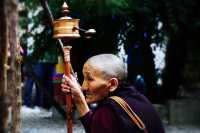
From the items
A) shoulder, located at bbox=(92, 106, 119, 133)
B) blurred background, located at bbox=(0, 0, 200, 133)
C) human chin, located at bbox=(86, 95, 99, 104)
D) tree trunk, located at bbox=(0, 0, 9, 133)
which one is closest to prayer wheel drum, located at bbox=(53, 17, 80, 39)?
human chin, located at bbox=(86, 95, 99, 104)

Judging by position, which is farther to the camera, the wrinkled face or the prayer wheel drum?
the prayer wheel drum

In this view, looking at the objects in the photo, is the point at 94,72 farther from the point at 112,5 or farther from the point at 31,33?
the point at 31,33

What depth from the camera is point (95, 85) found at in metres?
4.03

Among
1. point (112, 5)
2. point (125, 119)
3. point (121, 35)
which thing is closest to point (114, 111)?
point (125, 119)

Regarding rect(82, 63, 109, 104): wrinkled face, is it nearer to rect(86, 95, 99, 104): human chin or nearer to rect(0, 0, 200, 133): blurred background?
rect(86, 95, 99, 104): human chin

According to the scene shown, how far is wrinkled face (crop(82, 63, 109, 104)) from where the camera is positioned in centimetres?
402

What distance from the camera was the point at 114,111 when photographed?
3.86m

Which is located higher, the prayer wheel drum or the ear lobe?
the prayer wheel drum

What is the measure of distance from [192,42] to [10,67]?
1082 cm

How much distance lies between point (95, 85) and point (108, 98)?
13 cm

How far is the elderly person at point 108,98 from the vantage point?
152 inches

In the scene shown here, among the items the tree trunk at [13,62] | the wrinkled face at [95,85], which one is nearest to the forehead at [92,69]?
the wrinkled face at [95,85]

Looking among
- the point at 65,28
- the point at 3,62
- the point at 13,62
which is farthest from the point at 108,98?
the point at 3,62

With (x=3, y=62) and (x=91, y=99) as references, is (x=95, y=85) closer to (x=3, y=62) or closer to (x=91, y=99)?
(x=91, y=99)
